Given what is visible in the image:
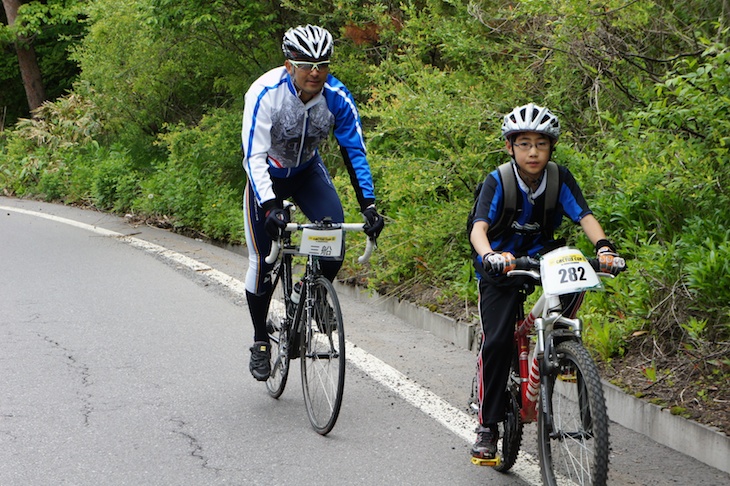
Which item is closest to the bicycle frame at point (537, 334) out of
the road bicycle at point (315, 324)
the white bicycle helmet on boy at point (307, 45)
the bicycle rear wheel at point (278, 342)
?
the road bicycle at point (315, 324)

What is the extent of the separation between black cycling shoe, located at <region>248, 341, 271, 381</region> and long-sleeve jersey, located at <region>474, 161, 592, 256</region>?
1962mm

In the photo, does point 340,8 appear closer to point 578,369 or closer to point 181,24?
point 181,24

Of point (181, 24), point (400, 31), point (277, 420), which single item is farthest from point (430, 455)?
point (181, 24)

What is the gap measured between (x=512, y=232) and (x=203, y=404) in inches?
91.6

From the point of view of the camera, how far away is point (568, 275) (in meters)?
3.91

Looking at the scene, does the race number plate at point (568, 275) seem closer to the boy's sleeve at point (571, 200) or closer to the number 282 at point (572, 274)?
the number 282 at point (572, 274)

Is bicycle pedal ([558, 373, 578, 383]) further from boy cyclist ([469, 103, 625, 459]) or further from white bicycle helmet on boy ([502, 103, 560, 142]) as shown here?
white bicycle helmet on boy ([502, 103, 560, 142])

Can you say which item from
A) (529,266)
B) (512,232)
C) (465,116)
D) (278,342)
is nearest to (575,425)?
(529,266)

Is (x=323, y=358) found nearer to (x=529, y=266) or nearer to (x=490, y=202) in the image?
(x=490, y=202)

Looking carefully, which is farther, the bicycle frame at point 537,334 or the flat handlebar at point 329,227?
the flat handlebar at point 329,227

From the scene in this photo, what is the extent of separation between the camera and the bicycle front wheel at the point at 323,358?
5117mm

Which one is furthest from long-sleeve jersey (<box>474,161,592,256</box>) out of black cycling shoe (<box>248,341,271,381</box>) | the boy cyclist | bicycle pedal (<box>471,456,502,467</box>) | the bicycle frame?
black cycling shoe (<box>248,341,271,381</box>)

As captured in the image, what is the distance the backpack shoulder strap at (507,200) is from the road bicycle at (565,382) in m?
0.31

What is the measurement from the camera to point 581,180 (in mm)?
7582
